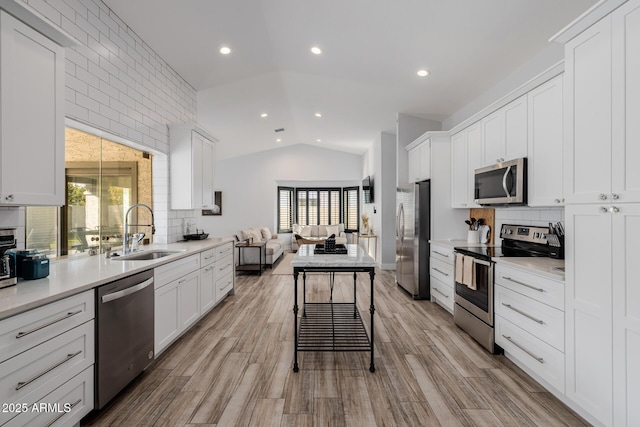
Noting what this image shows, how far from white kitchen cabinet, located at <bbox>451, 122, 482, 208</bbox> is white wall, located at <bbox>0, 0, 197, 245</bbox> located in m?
3.74

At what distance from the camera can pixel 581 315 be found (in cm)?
190

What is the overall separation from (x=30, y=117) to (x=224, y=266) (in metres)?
2.96

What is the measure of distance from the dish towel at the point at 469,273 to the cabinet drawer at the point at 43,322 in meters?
3.05

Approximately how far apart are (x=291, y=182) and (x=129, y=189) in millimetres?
6899

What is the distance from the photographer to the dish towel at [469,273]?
3.04 meters

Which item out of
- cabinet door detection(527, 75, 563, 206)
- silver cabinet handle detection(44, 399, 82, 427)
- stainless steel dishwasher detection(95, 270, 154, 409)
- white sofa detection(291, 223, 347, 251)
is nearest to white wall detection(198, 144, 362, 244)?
white sofa detection(291, 223, 347, 251)

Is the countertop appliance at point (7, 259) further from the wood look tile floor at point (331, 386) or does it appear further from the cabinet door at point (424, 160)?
the cabinet door at point (424, 160)

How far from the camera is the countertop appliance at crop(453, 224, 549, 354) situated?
2820mm

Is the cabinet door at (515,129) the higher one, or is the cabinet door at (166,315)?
the cabinet door at (515,129)

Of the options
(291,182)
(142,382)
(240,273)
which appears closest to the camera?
(142,382)

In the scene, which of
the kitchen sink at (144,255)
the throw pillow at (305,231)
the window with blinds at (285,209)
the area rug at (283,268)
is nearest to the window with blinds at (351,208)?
the throw pillow at (305,231)

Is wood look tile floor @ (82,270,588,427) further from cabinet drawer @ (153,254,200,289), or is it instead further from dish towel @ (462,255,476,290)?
cabinet drawer @ (153,254,200,289)

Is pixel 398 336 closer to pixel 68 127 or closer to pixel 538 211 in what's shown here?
pixel 538 211

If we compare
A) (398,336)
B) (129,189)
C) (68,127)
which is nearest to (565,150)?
(398,336)
